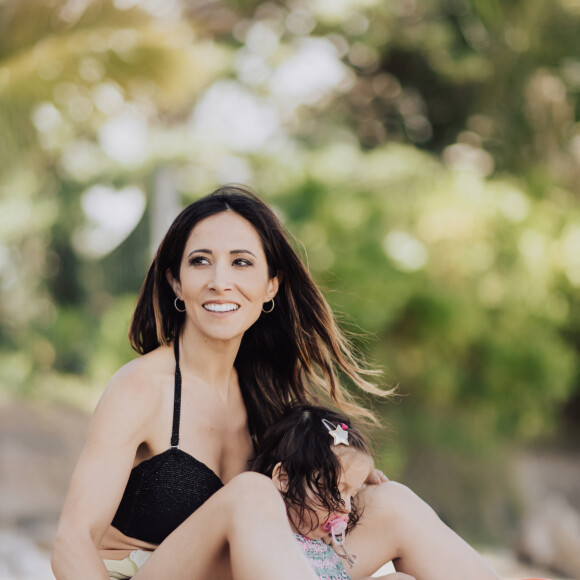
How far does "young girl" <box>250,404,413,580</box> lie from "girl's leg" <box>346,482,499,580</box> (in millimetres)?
49

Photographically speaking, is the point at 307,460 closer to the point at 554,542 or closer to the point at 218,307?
the point at 218,307

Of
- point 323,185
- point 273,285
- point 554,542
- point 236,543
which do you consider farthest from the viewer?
point 323,185

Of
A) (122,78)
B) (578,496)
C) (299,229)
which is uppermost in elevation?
(122,78)

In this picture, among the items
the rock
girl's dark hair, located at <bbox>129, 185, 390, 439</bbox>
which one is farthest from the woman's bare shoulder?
the rock

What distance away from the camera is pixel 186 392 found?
2.43m

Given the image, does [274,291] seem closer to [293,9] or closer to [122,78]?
[122,78]

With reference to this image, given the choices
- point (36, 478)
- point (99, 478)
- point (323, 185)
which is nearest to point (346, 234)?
point (323, 185)

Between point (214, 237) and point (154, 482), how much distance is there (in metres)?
0.66

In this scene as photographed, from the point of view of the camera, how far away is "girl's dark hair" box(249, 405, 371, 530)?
7.68 feet

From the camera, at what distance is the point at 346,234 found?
28.1ft

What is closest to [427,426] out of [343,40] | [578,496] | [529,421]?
[529,421]

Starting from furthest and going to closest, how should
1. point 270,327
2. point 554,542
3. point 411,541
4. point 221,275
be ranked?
point 554,542, point 270,327, point 411,541, point 221,275

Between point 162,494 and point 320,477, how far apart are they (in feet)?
1.34

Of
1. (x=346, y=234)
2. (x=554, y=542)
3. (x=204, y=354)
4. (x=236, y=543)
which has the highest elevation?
(x=346, y=234)
